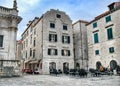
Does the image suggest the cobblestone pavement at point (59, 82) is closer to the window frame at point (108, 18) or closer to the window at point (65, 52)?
the window frame at point (108, 18)

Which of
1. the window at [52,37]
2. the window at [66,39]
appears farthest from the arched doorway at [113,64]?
the window at [52,37]

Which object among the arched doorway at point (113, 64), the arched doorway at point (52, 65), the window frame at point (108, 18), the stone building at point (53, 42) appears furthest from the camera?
the arched doorway at point (52, 65)

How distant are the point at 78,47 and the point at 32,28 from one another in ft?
40.5

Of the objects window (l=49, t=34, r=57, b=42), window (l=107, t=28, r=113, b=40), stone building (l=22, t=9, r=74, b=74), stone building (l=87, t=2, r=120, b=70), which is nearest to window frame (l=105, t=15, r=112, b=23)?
stone building (l=87, t=2, r=120, b=70)

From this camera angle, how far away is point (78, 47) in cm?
3812

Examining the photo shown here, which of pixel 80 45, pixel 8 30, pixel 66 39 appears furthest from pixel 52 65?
pixel 8 30

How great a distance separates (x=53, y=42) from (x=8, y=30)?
Result: 511 inches

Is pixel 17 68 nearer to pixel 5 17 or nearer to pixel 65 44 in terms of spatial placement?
pixel 5 17

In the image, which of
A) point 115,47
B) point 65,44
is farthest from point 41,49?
point 115,47

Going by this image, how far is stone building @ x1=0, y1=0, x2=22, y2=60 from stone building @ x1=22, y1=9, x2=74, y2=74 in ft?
35.5

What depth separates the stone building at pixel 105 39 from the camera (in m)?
28.8

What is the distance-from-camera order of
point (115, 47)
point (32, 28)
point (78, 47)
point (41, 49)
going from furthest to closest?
point (32, 28), point (78, 47), point (41, 49), point (115, 47)

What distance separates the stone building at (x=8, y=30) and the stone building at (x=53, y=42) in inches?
426

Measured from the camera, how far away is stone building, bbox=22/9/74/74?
33000mm
